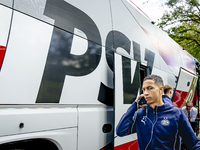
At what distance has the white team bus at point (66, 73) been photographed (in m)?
1.70

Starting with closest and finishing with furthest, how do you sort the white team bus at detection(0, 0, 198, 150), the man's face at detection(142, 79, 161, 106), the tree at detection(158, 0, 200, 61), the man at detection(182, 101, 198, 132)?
the white team bus at detection(0, 0, 198, 150) → the man's face at detection(142, 79, 161, 106) → the man at detection(182, 101, 198, 132) → the tree at detection(158, 0, 200, 61)

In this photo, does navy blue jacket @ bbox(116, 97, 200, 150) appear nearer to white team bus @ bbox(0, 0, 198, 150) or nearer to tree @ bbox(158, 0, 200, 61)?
white team bus @ bbox(0, 0, 198, 150)

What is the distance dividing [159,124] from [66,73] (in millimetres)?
1133

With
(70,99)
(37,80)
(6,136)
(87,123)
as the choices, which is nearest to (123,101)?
(87,123)

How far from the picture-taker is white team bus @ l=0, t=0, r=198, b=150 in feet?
5.58

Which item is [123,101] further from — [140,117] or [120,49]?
[140,117]

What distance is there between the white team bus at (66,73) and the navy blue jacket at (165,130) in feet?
2.73

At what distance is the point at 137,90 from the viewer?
135 inches

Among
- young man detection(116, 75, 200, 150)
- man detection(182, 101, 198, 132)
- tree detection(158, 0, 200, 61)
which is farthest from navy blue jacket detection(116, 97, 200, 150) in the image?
tree detection(158, 0, 200, 61)

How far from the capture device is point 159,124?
1755mm

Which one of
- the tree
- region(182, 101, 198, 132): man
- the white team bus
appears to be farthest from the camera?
the tree

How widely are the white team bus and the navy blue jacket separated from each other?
32.8 inches

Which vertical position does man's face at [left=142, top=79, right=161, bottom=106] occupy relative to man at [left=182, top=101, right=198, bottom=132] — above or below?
above

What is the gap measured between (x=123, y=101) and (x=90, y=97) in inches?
28.9
